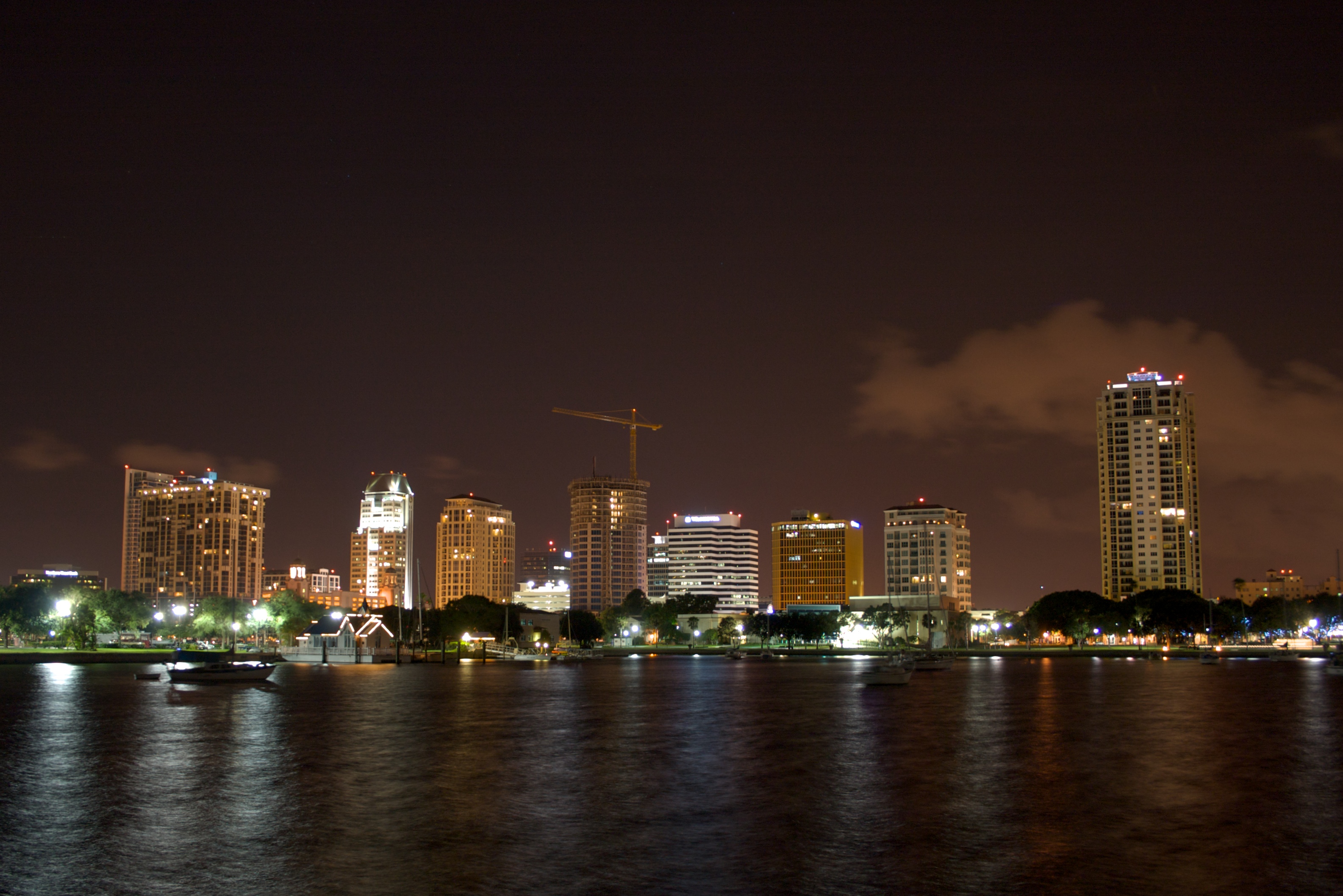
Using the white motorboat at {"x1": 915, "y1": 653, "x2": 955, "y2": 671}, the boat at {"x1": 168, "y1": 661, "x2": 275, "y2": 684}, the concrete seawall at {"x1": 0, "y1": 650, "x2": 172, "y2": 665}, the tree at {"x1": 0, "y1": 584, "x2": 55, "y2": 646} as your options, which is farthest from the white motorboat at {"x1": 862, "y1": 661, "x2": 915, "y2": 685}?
the tree at {"x1": 0, "y1": 584, "x2": 55, "y2": 646}

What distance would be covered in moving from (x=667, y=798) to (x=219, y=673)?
86.8 m

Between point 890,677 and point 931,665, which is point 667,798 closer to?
point 890,677

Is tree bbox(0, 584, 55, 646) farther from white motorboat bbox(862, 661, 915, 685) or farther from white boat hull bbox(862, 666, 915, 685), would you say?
white boat hull bbox(862, 666, 915, 685)

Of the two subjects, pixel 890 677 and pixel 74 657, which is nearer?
pixel 890 677

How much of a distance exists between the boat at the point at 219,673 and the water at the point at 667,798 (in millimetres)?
25886

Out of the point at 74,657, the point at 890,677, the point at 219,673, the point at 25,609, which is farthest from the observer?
the point at 25,609

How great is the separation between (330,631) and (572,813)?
160m

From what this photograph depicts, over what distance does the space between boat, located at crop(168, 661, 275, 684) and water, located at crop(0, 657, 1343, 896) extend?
25.9 m

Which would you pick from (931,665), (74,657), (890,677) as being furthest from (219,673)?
(931,665)

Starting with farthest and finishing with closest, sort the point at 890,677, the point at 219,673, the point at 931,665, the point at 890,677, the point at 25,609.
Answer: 1. the point at 25,609
2. the point at 931,665
3. the point at 890,677
4. the point at 890,677
5. the point at 219,673

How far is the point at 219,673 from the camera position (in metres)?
114

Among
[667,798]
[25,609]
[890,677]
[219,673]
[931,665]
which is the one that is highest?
[667,798]

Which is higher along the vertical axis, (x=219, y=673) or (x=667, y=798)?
(x=667, y=798)

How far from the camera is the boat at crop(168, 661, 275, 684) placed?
112 meters
